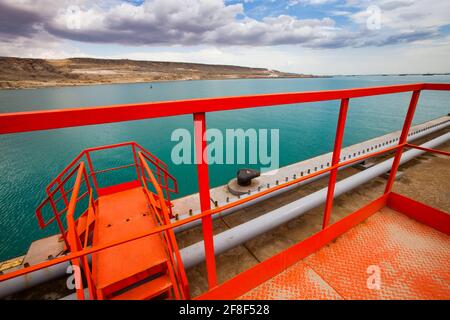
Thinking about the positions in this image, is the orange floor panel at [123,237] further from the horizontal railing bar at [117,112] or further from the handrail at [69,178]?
the horizontal railing bar at [117,112]

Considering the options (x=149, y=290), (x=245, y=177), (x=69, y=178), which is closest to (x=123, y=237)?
(x=149, y=290)

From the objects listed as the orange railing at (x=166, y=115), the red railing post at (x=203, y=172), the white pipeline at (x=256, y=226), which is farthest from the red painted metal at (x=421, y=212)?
the red railing post at (x=203, y=172)

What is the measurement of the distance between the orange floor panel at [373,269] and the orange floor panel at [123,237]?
135 centimetres

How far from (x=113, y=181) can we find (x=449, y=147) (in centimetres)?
1659

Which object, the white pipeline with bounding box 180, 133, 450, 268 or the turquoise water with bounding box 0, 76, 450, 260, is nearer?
the white pipeline with bounding box 180, 133, 450, 268

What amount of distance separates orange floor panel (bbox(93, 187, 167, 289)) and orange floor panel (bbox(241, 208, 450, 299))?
4.43 ft

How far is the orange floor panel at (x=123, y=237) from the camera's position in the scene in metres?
2.60

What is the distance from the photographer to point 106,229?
3.23 metres

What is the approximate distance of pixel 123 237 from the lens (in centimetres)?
264

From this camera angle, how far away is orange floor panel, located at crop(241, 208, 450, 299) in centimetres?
218

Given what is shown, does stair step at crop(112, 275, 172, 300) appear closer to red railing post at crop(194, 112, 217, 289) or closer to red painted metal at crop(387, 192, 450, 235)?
red railing post at crop(194, 112, 217, 289)

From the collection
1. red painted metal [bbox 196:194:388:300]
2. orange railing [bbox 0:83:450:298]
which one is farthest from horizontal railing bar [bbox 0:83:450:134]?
red painted metal [bbox 196:194:388:300]
